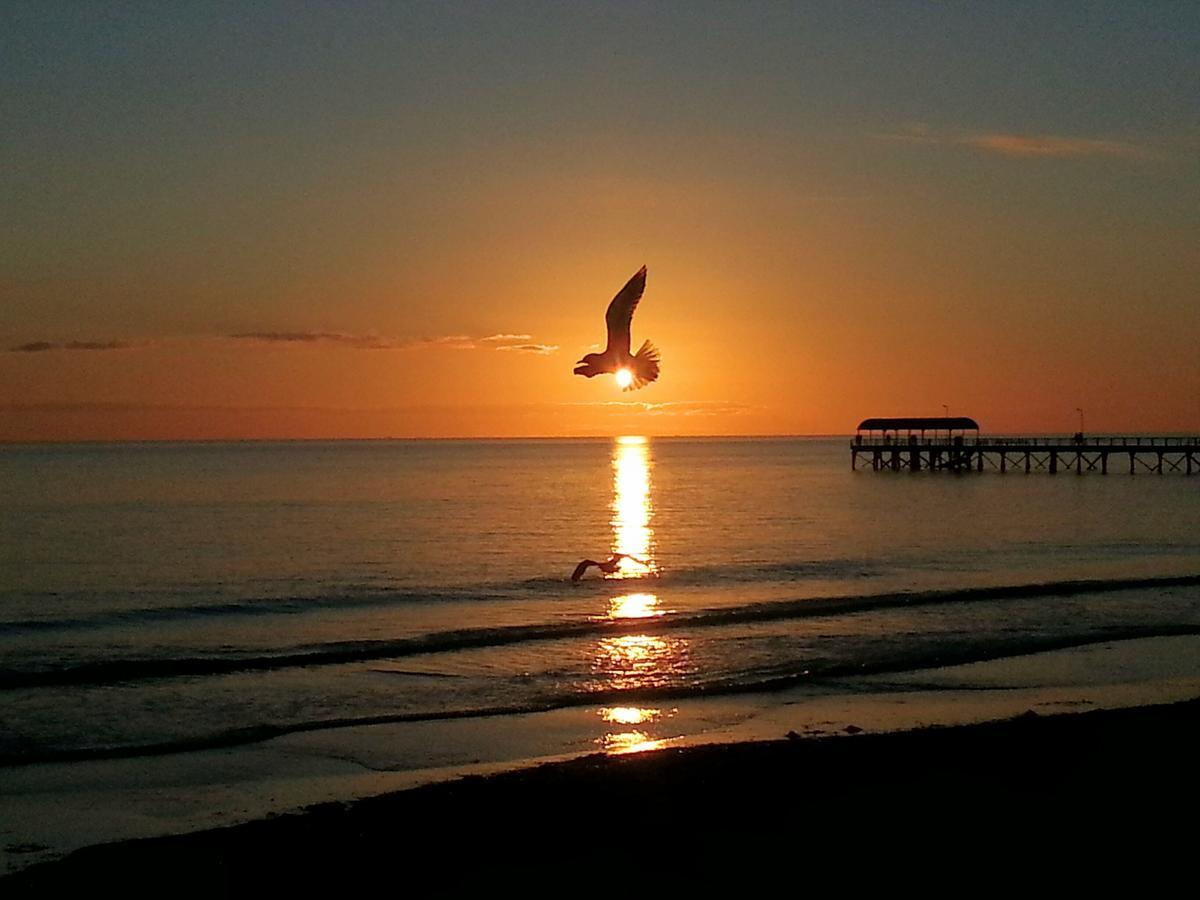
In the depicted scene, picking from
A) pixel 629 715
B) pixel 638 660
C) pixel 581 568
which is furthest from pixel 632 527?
pixel 629 715

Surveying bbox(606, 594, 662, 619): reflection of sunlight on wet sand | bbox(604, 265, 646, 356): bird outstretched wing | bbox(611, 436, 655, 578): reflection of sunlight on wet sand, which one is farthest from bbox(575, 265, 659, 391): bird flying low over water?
bbox(611, 436, 655, 578): reflection of sunlight on wet sand

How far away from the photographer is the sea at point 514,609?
20281 millimetres

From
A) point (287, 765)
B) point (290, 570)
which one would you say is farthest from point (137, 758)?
point (290, 570)

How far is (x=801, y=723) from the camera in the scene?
59.9 ft

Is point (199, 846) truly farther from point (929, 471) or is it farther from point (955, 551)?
point (929, 471)

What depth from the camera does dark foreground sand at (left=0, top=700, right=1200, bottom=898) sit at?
10758 millimetres

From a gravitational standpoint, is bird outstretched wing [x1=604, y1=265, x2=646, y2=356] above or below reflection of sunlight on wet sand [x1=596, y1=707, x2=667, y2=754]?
above

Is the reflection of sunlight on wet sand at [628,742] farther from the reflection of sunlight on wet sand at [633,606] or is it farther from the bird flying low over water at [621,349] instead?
the reflection of sunlight on wet sand at [633,606]

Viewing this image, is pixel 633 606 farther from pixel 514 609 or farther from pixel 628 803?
pixel 628 803

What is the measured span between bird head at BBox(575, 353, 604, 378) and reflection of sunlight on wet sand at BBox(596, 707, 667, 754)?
4827 mm

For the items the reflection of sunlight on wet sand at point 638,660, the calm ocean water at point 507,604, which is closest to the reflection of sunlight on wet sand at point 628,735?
the calm ocean water at point 507,604

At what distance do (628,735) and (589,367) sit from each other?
582 centimetres

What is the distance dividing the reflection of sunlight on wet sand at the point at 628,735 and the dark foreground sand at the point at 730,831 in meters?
1.76

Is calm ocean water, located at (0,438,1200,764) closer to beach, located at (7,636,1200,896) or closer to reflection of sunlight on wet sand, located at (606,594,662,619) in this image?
reflection of sunlight on wet sand, located at (606,594,662,619)
